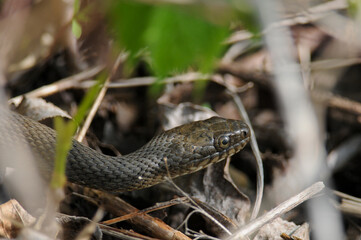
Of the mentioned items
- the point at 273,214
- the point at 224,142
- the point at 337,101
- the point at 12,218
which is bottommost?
the point at 337,101

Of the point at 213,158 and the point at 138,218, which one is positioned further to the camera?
the point at 213,158

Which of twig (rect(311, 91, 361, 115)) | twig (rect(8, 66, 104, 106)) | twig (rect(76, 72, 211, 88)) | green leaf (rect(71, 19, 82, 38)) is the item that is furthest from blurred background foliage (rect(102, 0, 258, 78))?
twig (rect(311, 91, 361, 115))

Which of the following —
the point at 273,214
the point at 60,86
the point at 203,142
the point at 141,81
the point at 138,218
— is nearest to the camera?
the point at 273,214

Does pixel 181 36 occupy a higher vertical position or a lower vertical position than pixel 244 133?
higher

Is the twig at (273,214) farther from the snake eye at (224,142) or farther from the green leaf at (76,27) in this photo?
the green leaf at (76,27)

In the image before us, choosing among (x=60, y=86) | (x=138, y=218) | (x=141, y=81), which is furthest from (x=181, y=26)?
(x=141, y=81)

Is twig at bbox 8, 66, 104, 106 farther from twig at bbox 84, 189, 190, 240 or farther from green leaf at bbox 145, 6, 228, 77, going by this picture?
green leaf at bbox 145, 6, 228, 77

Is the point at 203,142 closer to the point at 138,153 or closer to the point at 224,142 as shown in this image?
the point at 224,142

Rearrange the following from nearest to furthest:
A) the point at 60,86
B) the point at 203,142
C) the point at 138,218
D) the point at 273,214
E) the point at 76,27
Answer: the point at 273,214 < the point at 138,218 < the point at 76,27 < the point at 203,142 < the point at 60,86
